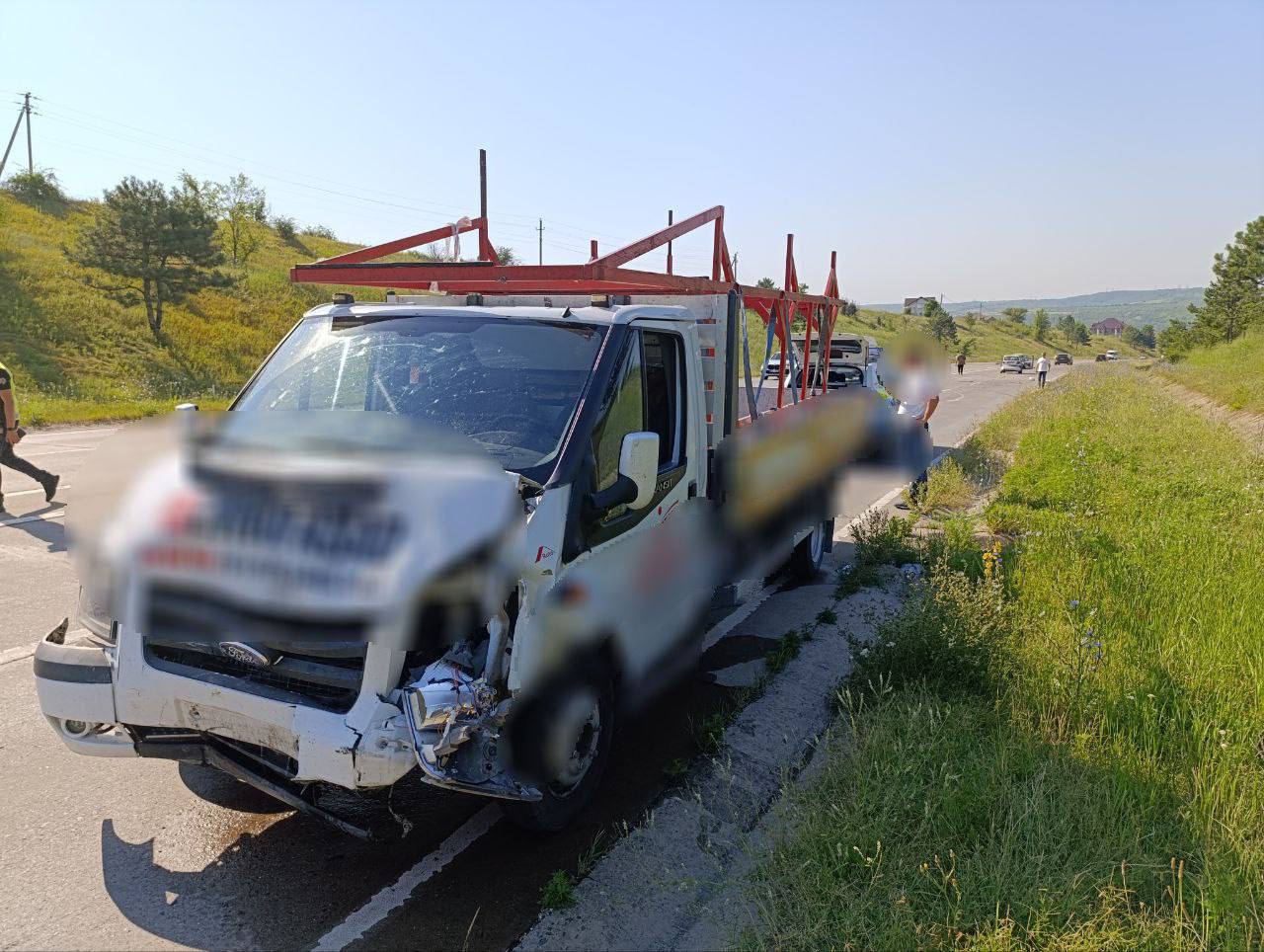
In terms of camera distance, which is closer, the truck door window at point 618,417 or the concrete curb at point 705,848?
the concrete curb at point 705,848

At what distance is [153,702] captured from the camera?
2.95m

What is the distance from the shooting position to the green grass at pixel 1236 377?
21.8 meters

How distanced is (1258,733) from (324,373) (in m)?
4.63

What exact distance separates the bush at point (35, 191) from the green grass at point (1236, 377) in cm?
5366

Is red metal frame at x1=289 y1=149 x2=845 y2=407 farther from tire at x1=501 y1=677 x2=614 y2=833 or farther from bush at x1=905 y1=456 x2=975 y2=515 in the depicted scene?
bush at x1=905 y1=456 x2=975 y2=515

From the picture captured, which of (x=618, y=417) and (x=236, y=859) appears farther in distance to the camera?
(x=618, y=417)

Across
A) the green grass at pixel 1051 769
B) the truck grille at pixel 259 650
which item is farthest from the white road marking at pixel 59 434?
the green grass at pixel 1051 769

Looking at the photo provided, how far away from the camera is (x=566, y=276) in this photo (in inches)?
159

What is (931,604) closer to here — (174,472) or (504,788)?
(504,788)

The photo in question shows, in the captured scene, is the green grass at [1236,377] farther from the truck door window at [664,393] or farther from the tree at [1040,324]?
the tree at [1040,324]

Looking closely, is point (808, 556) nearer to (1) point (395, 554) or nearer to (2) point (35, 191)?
(1) point (395, 554)

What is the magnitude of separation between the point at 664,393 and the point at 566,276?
758mm

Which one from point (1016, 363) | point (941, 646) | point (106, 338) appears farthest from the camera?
point (1016, 363)

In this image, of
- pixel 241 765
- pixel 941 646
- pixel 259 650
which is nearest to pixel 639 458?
pixel 259 650
